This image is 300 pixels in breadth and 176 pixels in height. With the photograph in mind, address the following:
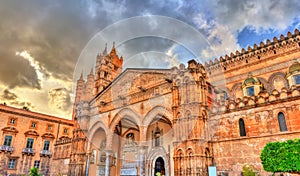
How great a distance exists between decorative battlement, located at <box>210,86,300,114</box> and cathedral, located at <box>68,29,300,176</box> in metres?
0.06

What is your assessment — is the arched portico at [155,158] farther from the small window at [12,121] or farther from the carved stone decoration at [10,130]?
the small window at [12,121]

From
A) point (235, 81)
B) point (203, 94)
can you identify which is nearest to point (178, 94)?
point (203, 94)

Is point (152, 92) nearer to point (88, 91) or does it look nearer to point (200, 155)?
point (200, 155)

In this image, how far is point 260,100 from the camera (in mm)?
15422

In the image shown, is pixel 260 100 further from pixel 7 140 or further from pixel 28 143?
pixel 7 140

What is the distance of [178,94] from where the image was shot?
711 inches

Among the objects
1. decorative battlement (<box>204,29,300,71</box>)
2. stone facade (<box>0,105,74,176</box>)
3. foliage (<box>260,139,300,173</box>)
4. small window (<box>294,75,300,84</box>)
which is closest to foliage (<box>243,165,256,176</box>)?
foliage (<box>260,139,300,173</box>)

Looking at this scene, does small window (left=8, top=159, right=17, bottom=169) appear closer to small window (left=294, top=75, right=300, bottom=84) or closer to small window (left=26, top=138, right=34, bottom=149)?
small window (left=26, top=138, right=34, bottom=149)

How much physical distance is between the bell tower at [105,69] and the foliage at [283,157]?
4217 centimetres

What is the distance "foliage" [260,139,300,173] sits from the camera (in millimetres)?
11312

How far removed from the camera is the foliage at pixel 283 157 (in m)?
11.3

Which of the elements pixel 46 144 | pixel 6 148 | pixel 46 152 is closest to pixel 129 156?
pixel 46 152

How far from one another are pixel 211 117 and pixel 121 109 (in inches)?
366

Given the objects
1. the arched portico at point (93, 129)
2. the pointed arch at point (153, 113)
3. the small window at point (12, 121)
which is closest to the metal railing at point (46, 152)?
the small window at point (12, 121)
